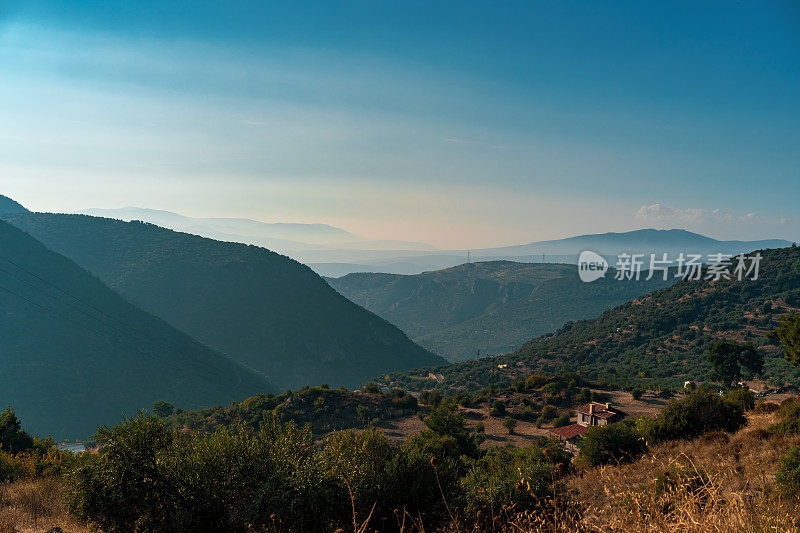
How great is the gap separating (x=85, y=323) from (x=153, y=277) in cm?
3577

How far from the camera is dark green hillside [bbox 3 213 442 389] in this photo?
11394cm

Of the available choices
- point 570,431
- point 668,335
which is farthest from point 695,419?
point 668,335

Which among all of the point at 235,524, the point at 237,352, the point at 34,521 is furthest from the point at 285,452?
the point at 237,352

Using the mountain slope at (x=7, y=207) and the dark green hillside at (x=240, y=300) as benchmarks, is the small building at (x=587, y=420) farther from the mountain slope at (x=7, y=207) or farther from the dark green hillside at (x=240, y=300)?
the mountain slope at (x=7, y=207)

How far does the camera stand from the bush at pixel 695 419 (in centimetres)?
1881

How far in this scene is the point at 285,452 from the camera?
409 inches

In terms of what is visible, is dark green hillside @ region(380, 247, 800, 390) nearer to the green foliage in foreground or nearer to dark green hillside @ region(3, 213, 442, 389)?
dark green hillside @ region(3, 213, 442, 389)

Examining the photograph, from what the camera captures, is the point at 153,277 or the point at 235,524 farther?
the point at 153,277

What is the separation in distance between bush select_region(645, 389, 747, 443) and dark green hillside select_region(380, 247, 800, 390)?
1784 inches

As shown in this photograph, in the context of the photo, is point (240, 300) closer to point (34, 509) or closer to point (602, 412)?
point (602, 412)

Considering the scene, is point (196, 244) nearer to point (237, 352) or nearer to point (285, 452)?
point (237, 352)

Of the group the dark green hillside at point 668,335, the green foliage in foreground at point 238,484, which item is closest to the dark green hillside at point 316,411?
the green foliage in foreground at point 238,484

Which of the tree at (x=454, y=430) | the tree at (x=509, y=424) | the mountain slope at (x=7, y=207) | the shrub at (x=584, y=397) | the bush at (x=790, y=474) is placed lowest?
the tree at (x=509, y=424)

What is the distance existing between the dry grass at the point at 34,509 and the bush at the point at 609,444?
66.6 ft
